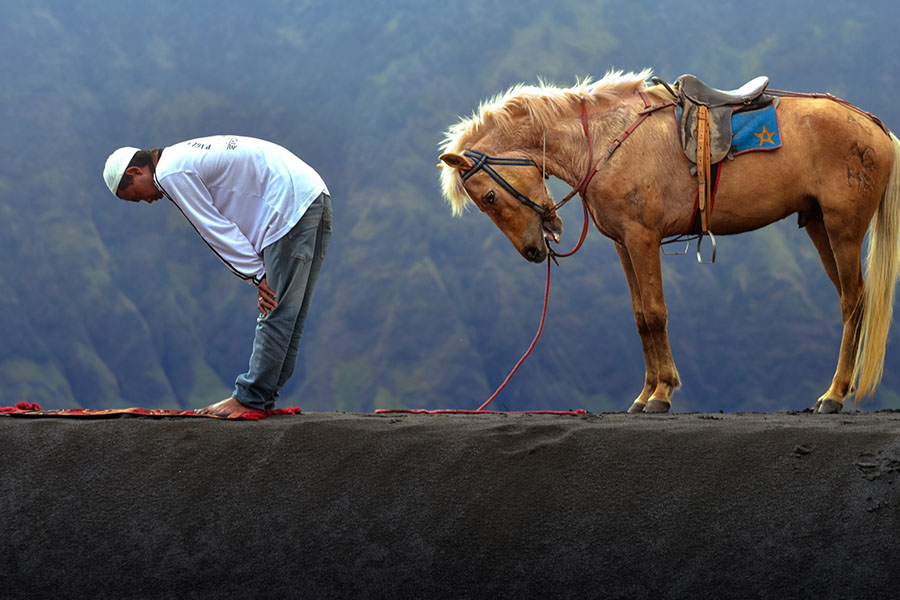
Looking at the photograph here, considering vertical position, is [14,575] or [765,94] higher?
[765,94]

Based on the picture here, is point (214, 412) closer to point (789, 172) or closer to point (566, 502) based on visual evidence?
point (566, 502)

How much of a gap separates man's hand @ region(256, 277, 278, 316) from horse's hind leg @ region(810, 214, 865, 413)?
2.72 m

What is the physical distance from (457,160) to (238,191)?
1.25 metres

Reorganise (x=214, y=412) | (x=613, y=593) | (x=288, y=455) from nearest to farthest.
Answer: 1. (x=613, y=593)
2. (x=288, y=455)
3. (x=214, y=412)

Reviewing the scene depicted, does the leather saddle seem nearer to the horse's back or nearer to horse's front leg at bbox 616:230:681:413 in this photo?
the horse's back

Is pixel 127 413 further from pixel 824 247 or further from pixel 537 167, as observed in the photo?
pixel 824 247

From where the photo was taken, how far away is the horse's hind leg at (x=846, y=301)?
4.82m

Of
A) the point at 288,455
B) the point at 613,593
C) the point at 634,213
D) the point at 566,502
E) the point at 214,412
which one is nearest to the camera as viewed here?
the point at 613,593

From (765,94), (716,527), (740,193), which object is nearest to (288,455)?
(716,527)

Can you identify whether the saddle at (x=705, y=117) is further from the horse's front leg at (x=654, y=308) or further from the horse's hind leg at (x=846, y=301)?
the horse's hind leg at (x=846, y=301)

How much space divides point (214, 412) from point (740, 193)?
9.01 feet

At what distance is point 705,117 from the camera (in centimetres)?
485

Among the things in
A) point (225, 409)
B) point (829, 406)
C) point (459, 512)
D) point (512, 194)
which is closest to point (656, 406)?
point (829, 406)

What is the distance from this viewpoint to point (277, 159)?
412cm
